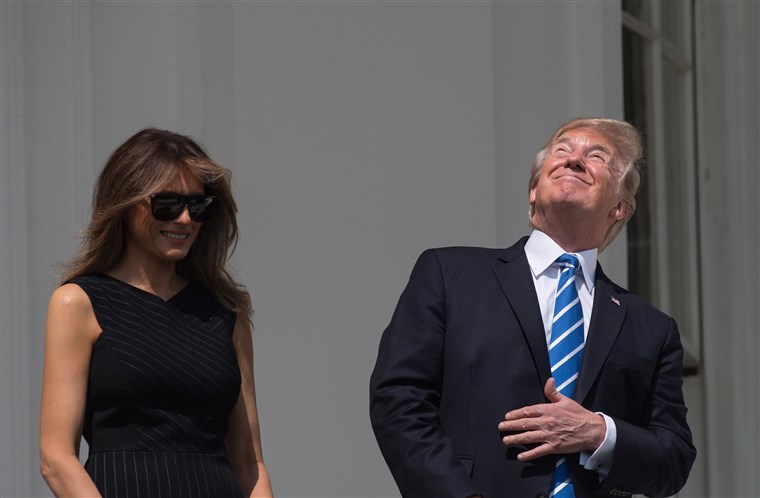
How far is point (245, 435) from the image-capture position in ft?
10.9

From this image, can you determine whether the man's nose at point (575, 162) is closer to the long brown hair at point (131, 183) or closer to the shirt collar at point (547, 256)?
the shirt collar at point (547, 256)

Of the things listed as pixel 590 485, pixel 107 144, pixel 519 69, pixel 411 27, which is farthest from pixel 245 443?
pixel 519 69

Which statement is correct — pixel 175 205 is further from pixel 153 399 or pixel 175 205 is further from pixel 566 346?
pixel 566 346

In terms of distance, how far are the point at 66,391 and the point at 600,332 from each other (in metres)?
1.21

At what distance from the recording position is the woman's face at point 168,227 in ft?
10.4

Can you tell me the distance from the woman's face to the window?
12.4 ft

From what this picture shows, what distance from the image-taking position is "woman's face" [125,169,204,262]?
3.16 metres

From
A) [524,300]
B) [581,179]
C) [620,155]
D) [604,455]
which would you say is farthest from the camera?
[620,155]

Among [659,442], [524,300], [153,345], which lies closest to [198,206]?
[153,345]

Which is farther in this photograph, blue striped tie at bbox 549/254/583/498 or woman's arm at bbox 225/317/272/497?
woman's arm at bbox 225/317/272/497

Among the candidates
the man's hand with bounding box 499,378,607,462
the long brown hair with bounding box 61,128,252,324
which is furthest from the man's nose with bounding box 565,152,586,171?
the long brown hair with bounding box 61,128,252,324

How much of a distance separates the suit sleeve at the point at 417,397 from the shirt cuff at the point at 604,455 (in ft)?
0.94

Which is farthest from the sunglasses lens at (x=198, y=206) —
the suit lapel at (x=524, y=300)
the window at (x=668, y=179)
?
the window at (x=668, y=179)

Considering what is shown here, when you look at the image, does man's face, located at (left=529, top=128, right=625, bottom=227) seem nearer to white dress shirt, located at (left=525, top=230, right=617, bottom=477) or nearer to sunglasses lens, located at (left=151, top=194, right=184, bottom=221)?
white dress shirt, located at (left=525, top=230, right=617, bottom=477)
